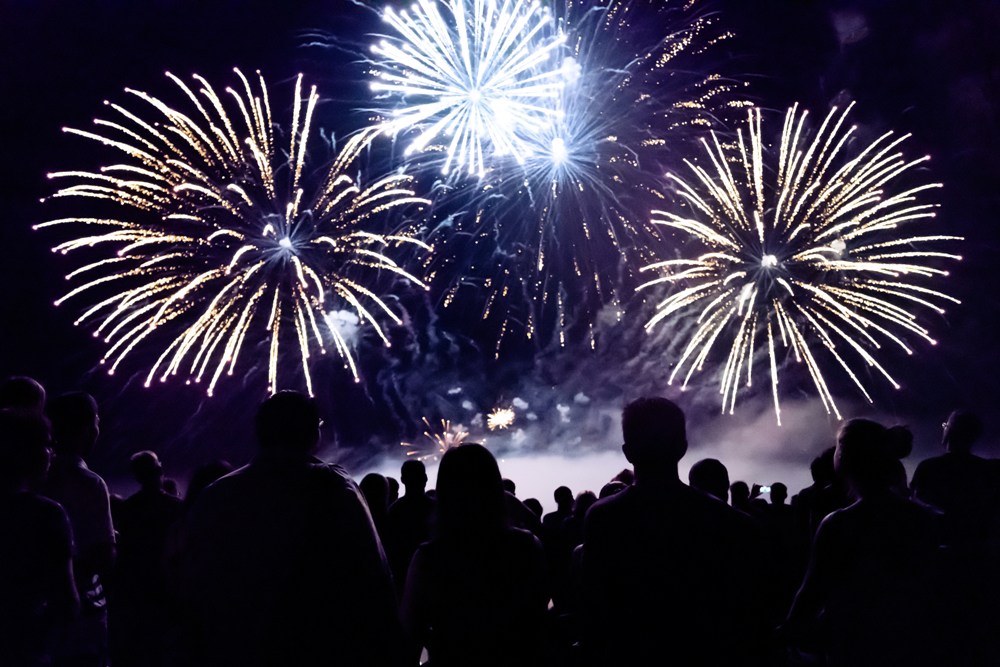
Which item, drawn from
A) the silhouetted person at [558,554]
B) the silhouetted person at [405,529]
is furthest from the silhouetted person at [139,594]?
the silhouetted person at [558,554]

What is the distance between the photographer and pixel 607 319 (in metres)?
26.7

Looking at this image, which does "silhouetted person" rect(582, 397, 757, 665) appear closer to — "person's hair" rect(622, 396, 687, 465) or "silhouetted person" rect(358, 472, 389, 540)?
"person's hair" rect(622, 396, 687, 465)

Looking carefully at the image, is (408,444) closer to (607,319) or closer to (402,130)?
(607,319)

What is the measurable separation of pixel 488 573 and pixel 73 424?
9.80 ft

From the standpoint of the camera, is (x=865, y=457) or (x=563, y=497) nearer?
(x=865, y=457)

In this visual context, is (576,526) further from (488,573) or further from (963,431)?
(488,573)

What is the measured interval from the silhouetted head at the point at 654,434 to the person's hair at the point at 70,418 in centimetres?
340

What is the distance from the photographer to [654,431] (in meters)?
3.59

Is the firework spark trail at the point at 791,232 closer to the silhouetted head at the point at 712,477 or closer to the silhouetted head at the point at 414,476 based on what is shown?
the silhouetted head at the point at 414,476

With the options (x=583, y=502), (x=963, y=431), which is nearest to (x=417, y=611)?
(x=583, y=502)

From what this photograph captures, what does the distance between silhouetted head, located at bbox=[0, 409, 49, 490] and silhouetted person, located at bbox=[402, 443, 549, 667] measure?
202 centimetres

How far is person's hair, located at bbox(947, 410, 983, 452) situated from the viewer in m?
6.02

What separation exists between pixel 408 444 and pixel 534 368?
18.2 feet

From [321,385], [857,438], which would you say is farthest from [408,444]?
[857,438]
